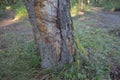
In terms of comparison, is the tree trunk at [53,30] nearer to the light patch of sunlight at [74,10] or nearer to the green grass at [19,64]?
the green grass at [19,64]

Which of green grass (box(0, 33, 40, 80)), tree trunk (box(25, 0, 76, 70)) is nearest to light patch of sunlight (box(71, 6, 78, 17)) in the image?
green grass (box(0, 33, 40, 80))

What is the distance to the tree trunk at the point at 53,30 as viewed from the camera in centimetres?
335

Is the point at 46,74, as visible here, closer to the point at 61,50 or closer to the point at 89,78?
the point at 61,50

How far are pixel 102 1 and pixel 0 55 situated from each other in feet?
66.3

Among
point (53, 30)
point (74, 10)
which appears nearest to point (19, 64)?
point (53, 30)

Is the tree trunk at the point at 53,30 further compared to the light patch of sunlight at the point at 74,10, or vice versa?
the light patch of sunlight at the point at 74,10

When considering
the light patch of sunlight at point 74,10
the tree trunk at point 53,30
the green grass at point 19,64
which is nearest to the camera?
the tree trunk at point 53,30

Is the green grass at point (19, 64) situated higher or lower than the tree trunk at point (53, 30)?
lower

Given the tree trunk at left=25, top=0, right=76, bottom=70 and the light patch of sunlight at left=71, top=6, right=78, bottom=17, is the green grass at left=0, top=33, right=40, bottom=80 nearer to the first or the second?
the tree trunk at left=25, top=0, right=76, bottom=70

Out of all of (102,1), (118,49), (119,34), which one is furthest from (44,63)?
(102,1)

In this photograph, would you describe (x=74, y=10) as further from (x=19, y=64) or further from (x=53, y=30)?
(x=53, y=30)

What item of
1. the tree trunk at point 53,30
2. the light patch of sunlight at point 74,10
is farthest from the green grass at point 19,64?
the light patch of sunlight at point 74,10

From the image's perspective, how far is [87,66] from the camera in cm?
385

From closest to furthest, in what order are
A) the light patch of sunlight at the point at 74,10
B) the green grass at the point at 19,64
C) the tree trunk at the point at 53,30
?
the tree trunk at the point at 53,30 < the green grass at the point at 19,64 < the light patch of sunlight at the point at 74,10
